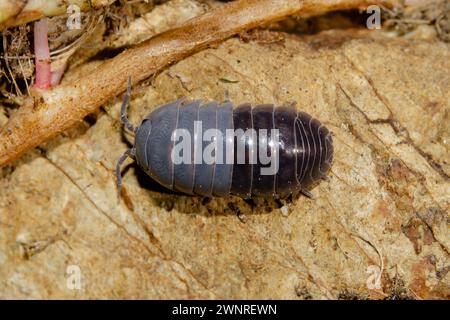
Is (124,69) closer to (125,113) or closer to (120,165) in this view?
(125,113)

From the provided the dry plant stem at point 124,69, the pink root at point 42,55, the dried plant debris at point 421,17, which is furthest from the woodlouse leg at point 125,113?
the dried plant debris at point 421,17

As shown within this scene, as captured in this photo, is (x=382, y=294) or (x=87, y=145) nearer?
(x=382, y=294)

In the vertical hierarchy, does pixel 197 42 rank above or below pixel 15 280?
above

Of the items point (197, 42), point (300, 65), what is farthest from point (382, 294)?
point (197, 42)

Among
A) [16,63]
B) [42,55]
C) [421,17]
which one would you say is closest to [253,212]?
[42,55]

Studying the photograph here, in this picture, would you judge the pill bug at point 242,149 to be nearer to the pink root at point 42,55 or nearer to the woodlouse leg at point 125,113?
the woodlouse leg at point 125,113

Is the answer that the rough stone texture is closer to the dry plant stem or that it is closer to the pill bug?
the dry plant stem

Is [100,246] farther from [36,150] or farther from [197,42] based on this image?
[197,42]
